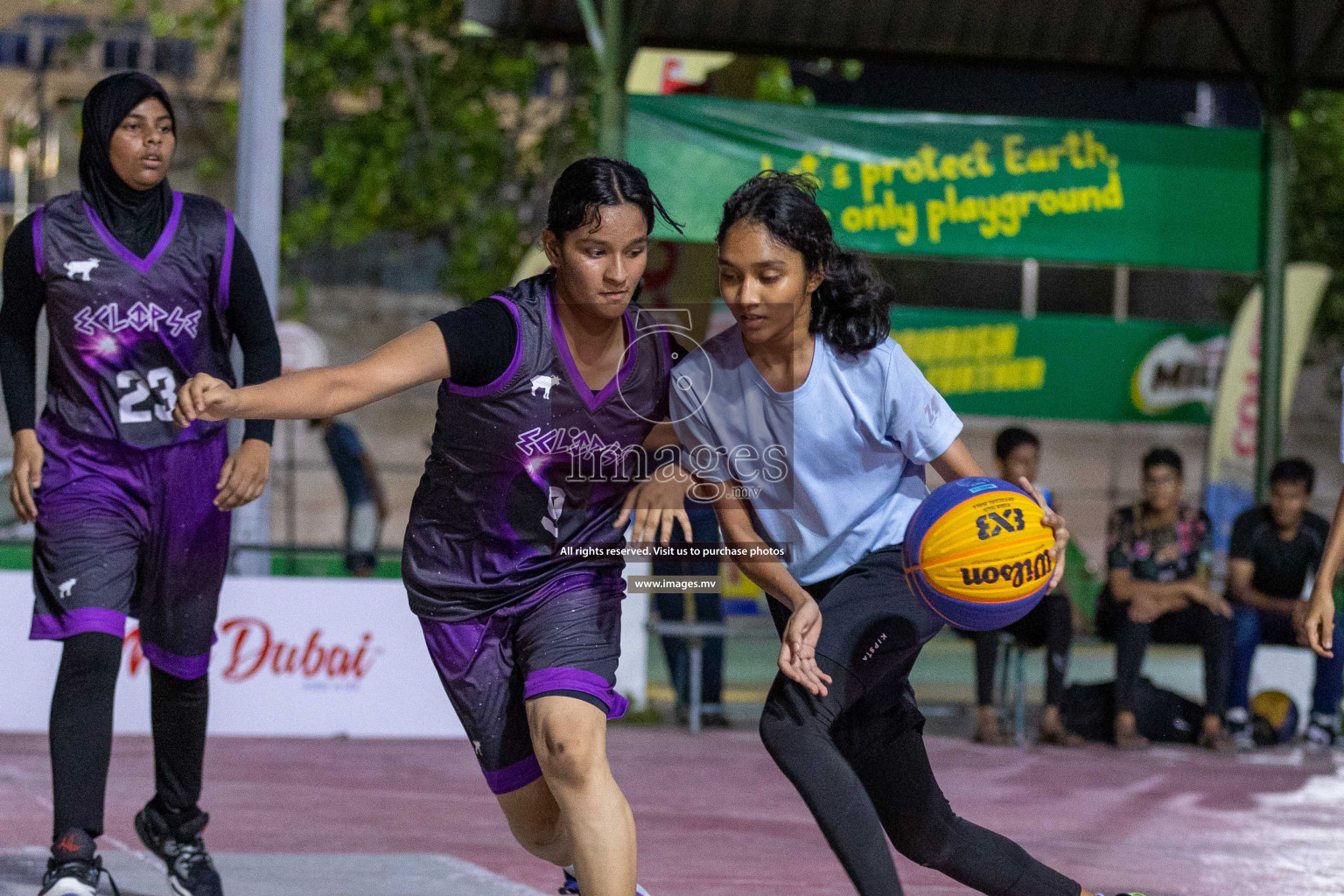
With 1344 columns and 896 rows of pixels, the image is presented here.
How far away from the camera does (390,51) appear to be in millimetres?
22438

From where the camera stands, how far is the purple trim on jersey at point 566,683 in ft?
12.0

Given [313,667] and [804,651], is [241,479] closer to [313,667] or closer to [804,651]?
[804,651]

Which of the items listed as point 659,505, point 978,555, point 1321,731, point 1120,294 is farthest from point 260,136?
point 1120,294

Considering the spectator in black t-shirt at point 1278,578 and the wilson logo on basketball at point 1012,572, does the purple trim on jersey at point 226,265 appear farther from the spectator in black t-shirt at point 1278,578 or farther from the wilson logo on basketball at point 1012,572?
the spectator in black t-shirt at point 1278,578

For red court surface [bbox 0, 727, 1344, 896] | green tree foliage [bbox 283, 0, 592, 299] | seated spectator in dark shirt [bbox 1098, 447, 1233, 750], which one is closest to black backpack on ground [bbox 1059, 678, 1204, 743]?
seated spectator in dark shirt [bbox 1098, 447, 1233, 750]

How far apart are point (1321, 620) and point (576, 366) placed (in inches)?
78.7

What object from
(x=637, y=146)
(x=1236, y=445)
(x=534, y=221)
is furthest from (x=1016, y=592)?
(x=534, y=221)

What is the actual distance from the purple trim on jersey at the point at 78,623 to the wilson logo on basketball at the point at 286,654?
4119 mm

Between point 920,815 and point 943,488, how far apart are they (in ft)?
2.56

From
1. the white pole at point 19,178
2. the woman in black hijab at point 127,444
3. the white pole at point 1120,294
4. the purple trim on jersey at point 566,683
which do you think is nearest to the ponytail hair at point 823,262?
the purple trim on jersey at point 566,683

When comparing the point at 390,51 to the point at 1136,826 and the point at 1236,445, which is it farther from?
the point at 1136,826

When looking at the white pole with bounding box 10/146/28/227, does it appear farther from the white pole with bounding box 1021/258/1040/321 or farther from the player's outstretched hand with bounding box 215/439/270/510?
the player's outstretched hand with bounding box 215/439/270/510

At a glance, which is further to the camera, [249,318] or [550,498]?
[249,318]

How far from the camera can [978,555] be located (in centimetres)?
366
